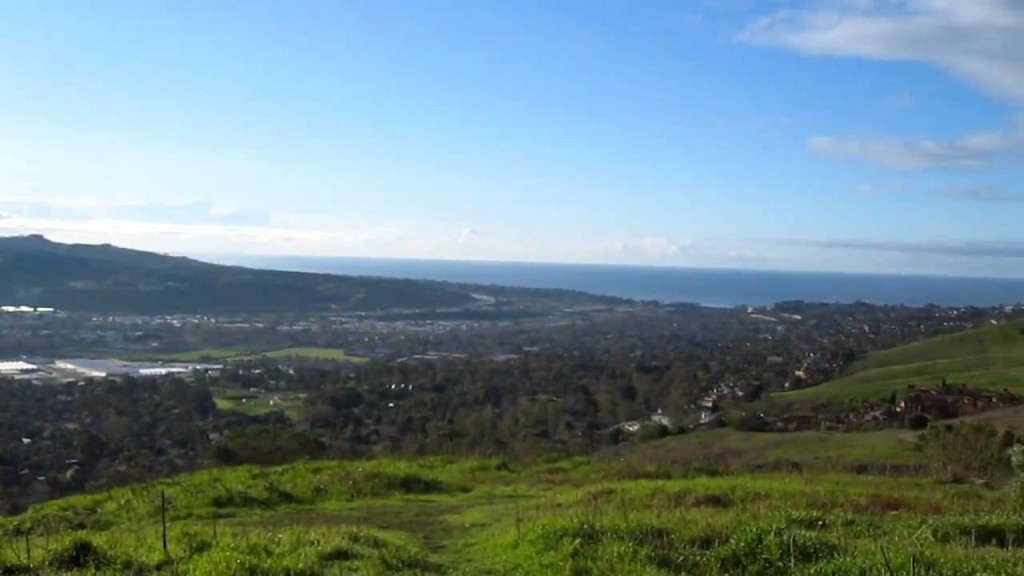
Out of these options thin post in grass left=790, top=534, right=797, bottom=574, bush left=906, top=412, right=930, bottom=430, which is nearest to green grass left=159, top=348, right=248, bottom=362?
bush left=906, top=412, right=930, bottom=430

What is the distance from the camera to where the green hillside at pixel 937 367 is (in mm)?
35375

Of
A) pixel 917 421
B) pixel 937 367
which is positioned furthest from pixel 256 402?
pixel 937 367

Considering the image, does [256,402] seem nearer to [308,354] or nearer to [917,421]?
[308,354]

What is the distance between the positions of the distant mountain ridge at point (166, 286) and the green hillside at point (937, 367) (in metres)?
47.0

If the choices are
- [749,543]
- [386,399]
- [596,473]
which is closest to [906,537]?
[749,543]

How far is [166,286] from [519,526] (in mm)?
72564

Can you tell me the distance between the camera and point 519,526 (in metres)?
9.51

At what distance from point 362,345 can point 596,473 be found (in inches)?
1798

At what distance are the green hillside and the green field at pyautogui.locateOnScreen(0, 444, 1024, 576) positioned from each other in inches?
879

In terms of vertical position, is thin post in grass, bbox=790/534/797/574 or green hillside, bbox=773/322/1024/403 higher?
thin post in grass, bbox=790/534/797/574

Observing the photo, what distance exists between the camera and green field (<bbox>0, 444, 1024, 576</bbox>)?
7.55 meters

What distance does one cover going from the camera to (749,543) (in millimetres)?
7723

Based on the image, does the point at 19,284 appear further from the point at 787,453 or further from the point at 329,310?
the point at 787,453

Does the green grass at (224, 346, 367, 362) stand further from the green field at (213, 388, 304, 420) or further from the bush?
the bush
